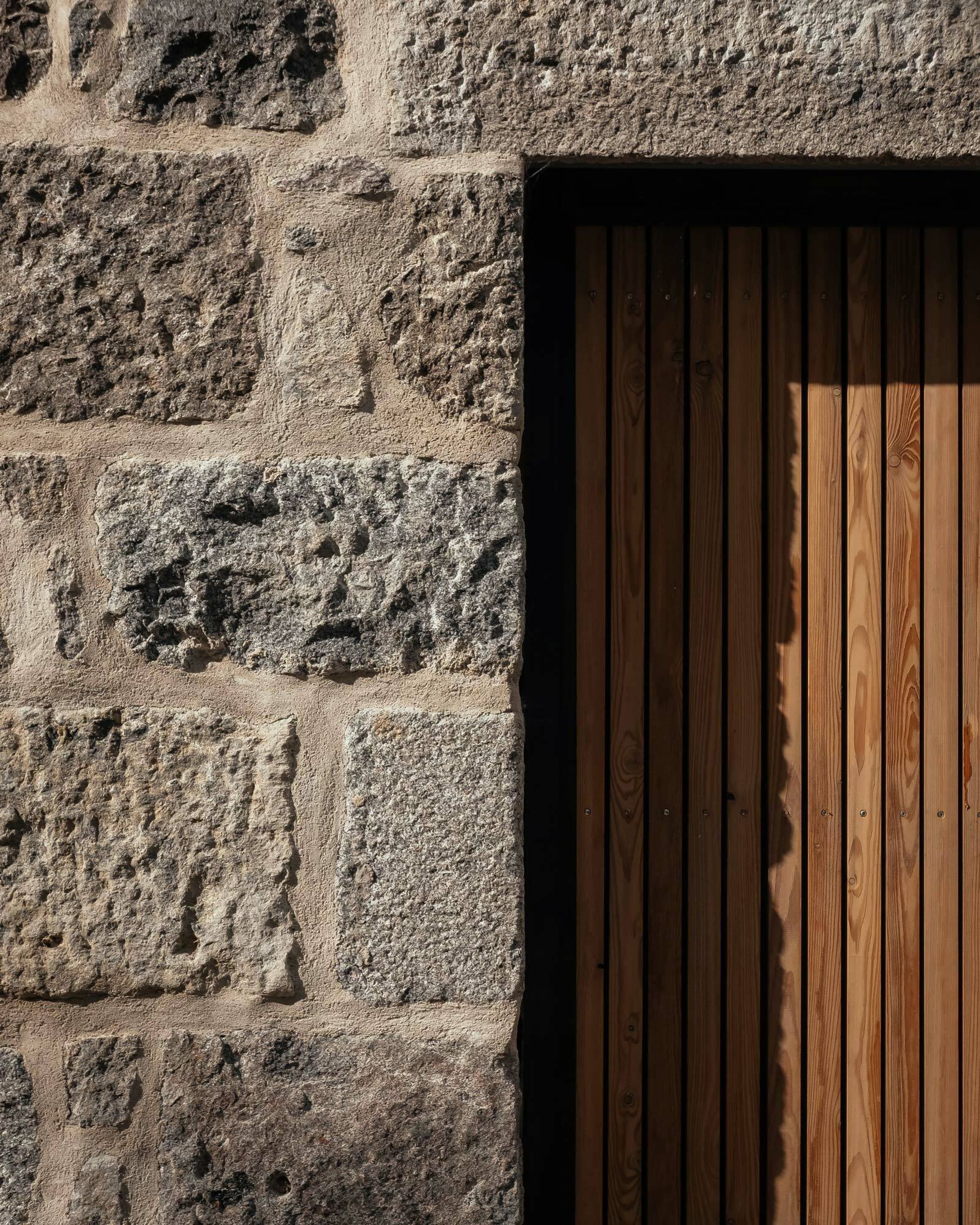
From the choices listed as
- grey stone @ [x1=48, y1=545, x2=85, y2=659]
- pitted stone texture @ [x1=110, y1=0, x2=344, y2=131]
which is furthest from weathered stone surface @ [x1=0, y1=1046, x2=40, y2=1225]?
pitted stone texture @ [x1=110, y1=0, x2=344, y2=131]

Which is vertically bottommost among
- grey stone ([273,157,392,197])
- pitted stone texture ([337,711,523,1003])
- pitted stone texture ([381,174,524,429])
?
pitted stone texture ([337,711,523,1003])

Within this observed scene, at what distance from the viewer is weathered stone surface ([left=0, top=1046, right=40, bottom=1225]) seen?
1253 millimetres

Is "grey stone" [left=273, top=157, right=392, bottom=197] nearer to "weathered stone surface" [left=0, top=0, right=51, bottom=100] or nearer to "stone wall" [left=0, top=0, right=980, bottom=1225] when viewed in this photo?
"stone wall" [left=0, top=0, right=980, bottom=1225]

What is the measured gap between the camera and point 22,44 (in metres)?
1.28

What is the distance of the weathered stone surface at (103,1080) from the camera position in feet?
4.11

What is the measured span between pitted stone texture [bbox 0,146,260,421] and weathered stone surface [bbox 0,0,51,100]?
0.10m

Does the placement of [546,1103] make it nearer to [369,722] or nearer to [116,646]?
[369,722]

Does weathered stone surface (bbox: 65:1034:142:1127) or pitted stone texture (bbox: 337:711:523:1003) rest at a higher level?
pitted stone texture (bbox: 337:711:523:1003)

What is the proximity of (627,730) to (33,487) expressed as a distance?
1.03 metres

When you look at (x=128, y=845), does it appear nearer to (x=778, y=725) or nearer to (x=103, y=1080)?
(x=103, y=1080)

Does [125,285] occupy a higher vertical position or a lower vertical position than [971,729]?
higher

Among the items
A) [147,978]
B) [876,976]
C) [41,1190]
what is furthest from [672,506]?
[41,1190]

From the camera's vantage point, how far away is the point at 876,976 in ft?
5.24

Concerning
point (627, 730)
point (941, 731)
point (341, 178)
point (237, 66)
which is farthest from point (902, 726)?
point (237, 66)
